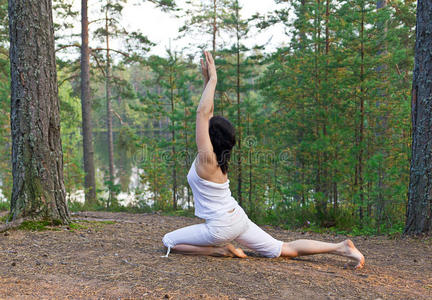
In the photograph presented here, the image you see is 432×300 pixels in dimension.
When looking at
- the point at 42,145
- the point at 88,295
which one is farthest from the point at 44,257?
the point at 42,145

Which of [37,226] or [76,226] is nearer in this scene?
[37,226]

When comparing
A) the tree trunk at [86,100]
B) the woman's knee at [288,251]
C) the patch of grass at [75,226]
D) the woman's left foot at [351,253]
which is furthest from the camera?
the tree trunk at [86,100]

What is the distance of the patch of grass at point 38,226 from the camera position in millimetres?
4398

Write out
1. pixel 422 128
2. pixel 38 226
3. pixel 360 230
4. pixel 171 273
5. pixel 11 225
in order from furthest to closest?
pixel 360 230
pixel 422 128
pixel 38 226
pixel 11 225
pixel 171 273

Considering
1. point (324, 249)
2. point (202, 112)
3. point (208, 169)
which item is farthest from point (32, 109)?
point (324, 249)

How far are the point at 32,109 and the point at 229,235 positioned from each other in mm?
3046

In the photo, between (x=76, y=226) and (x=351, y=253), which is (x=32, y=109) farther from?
(x=351, y=253)

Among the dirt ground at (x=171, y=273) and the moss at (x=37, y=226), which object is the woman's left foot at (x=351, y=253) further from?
the moss at (x=37, y=226)

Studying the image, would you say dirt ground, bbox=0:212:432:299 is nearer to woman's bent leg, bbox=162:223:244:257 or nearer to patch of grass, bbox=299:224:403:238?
woman's bent leg, bbox=162:223:244:257

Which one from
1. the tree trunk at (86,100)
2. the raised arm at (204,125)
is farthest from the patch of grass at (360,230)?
the tree trunk at (86,100)

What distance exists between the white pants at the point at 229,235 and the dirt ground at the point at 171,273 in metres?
0.15

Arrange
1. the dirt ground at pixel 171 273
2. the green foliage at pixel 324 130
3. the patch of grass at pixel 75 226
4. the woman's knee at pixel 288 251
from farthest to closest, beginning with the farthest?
the green foliage at pixel 324 130
the patch of grass at pixel 75 226
the woman's knee at pixel 288 251
the dirt ground at pixel 171 273

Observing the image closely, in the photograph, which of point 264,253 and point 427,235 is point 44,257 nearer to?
point 264,253

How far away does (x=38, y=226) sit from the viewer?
445 centimetres
